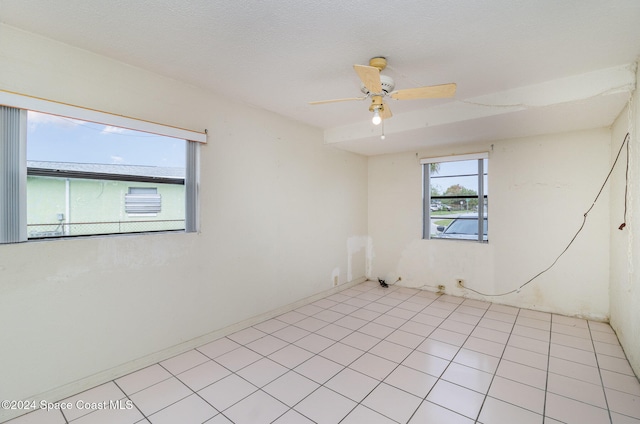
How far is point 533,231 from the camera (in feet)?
12.4

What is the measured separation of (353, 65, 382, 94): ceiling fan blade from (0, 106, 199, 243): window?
5.78ft

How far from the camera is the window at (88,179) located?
6.31 ft

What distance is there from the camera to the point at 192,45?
2.10 m

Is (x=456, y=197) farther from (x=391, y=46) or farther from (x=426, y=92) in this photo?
(x=391, y=46)

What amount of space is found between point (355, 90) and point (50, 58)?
242cm

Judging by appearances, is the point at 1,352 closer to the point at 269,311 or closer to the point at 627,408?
the point at 269,311

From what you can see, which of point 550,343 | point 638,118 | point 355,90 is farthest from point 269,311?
point 638,118

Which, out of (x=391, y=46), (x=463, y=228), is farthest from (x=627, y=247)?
(x=391, y=46)

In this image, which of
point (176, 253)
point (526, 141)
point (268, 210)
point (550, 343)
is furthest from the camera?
point (526, 141)

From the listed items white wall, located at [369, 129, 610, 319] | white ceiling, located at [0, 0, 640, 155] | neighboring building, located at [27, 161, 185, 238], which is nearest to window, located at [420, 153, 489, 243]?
white wall, located at [369, 129, 610, 319]

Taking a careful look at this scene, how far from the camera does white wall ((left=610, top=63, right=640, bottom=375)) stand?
2.32 metres

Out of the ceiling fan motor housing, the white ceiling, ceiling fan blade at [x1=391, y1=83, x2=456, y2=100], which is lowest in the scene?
ceiling fan blade at [x1=391, y1=83, x2=456, y2=100]

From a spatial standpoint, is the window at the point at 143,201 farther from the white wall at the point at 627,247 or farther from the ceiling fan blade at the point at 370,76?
the white wall at the point at 627,247

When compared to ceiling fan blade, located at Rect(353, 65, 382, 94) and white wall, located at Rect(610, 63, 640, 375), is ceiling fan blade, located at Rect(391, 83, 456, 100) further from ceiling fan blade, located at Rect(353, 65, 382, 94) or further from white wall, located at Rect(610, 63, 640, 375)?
white wall, located at Rect(610, 63, 640, 375)
